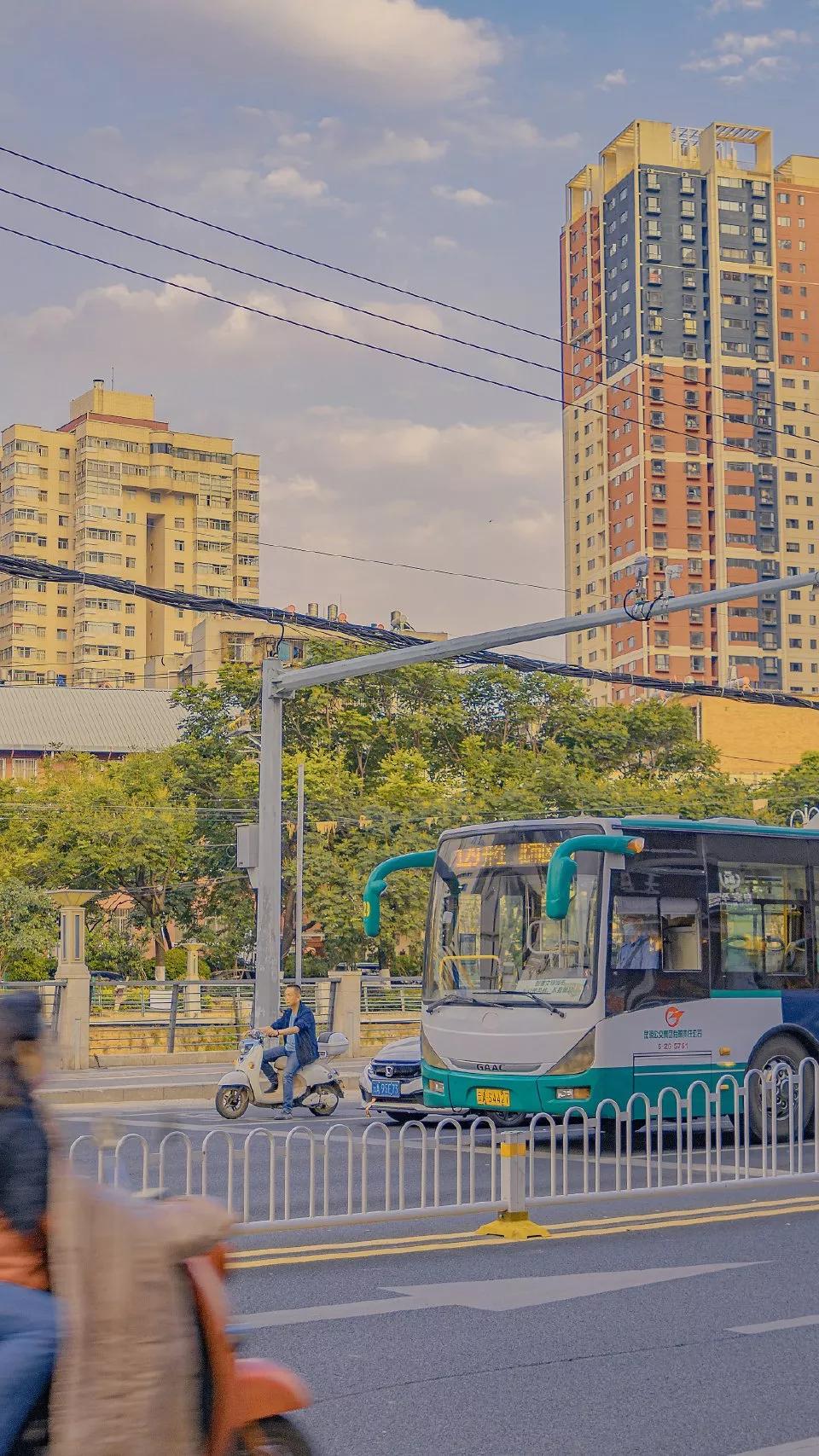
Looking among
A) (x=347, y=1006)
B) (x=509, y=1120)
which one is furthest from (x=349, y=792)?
(x=509, y=1120)

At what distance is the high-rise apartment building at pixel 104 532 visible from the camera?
137375 millimetres

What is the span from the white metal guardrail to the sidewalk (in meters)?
5.99

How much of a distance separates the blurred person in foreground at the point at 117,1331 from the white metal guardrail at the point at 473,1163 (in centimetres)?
385

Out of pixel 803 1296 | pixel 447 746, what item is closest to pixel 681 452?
pixel 447 746

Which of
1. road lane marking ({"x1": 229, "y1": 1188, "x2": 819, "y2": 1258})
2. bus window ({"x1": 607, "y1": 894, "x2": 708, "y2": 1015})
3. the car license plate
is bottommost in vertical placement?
road lane marking ({"x1": 229, "y1": 1188, "x2": 819, "y2": 1258})

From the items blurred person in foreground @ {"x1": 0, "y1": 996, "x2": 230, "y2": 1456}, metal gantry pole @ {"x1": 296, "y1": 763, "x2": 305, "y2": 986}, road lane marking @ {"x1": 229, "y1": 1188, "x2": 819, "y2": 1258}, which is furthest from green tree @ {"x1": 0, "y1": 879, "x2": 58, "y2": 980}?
blurred person in foreground @ {"x1": 0, "y1": 996, "x2": 230, "y2": 1456}

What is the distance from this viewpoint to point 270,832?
23.4 m

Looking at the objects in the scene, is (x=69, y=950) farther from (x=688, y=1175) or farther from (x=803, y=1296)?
(x=803, y=1296)

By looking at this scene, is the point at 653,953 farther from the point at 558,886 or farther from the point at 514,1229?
the point at 514,1229

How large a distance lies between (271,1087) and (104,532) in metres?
123

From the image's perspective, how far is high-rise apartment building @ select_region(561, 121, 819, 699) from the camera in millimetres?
129125

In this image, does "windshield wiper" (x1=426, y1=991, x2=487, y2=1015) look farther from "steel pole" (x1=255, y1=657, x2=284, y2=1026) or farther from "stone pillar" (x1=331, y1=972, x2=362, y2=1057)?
"stone pillar" (x1=331, y1=972, x2=362, y2=1057)

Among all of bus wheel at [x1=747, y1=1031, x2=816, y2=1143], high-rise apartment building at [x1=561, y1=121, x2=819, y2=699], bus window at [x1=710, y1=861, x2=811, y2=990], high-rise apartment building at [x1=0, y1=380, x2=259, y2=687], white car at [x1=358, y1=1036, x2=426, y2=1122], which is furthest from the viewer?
high-rise apartment building at [x1=0, y1=380, x2=259, y2=687]

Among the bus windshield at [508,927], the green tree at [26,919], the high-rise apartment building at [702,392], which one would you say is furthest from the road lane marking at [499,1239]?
the high-rise apartment building at [702,392]
